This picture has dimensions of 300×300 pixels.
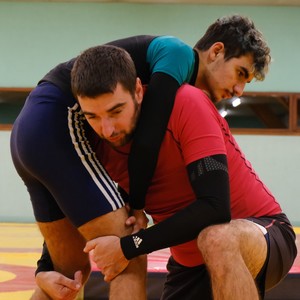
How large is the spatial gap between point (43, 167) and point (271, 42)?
5.69 meters

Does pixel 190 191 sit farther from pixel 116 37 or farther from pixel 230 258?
pixel 116 37

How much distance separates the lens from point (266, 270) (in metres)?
2.13

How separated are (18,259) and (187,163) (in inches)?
91.7

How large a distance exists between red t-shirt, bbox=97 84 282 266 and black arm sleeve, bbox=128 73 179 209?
40 mm

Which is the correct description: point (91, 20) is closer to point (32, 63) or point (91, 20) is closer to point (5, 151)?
point (32, 63)

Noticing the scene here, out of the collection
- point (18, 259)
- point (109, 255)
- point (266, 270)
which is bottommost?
point (18, 259)

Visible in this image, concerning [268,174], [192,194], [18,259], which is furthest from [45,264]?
[268,174]

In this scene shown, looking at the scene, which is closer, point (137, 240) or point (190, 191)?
point (137, 240)

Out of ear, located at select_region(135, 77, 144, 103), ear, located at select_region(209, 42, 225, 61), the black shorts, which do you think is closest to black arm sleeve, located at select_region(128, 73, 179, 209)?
ear, located at select_region(135, 77, 144, 103)

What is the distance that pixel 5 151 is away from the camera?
7410 mm

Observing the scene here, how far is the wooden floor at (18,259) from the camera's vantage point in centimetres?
301

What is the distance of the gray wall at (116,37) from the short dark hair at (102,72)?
537 cm

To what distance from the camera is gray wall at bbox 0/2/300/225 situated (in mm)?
7309

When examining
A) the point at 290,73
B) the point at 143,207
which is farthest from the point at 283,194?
the point at 143,207
